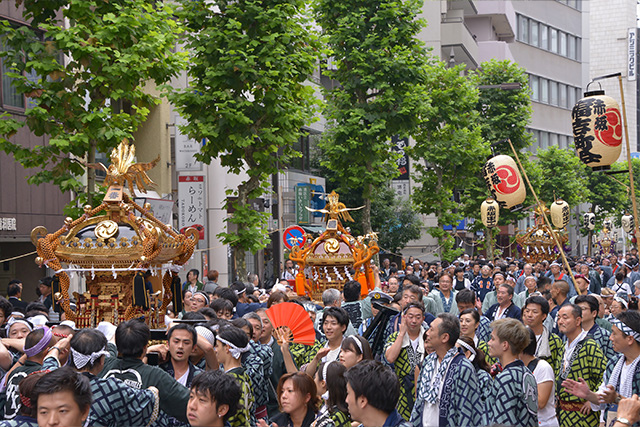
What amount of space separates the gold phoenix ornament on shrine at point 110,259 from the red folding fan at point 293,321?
3.52 meters

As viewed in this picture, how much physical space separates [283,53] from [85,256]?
26.9 feet

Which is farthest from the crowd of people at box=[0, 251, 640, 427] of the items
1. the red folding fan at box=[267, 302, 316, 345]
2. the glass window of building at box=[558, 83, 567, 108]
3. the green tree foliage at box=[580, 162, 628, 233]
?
the glass window of building at box=[558, 83, 567, 108]

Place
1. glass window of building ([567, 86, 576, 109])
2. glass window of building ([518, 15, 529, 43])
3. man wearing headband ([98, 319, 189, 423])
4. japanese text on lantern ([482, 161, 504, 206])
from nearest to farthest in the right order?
man wearing headband ([98, 319, 189, 423]), japanese text on lantern ([482, 161, 504, 206]), glass window of building ([518, 15, 529, 43]), glass window of building ([567, 86, 576, 109])

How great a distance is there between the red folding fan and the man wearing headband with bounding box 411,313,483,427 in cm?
151

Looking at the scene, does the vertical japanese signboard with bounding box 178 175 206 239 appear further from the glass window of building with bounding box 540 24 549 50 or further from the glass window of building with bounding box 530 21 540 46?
the glass window of building with bounding box 540 24 549 50

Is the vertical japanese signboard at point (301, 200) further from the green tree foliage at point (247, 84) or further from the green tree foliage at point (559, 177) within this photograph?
the green tree foliage at point (559, 177)

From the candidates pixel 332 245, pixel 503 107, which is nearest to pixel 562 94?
pixel 503 107

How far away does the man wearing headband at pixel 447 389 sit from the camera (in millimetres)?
5996

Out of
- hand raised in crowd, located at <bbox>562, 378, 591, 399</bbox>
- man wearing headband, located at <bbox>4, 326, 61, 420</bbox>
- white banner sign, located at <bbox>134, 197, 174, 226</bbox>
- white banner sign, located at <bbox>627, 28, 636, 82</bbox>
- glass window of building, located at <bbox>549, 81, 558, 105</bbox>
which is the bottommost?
hand raised in crowd, located at <bbox>562, 378, 591, 399</bbox>

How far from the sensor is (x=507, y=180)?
871 inches

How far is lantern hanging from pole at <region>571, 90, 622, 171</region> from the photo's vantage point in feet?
45.0

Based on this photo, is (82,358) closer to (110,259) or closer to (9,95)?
(110,259)

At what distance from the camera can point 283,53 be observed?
17266mm

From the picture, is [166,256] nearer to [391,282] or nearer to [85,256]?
[85,256]
